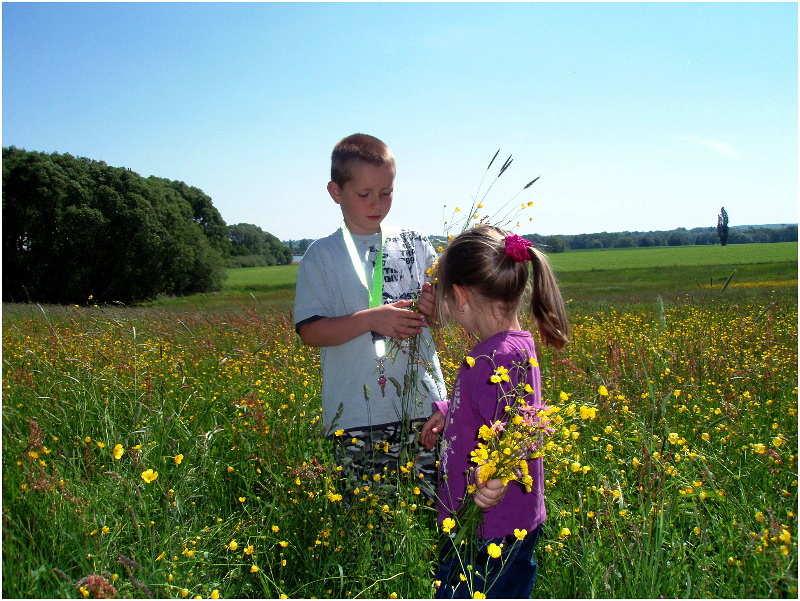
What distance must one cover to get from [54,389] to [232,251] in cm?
5531

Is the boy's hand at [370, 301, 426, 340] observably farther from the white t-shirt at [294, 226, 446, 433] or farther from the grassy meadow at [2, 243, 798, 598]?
the grassy meadow at [2, 243, 798, 598]

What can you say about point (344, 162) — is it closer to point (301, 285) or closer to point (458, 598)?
point (301, 285)

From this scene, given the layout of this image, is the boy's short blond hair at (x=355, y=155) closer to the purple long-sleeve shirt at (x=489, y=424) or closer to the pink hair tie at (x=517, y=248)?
the pink hair tie at (x=517, y=248)

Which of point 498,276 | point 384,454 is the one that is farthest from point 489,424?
point 384,454

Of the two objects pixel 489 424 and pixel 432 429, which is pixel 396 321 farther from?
pixel 489 424

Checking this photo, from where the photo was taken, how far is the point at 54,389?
3842 mm

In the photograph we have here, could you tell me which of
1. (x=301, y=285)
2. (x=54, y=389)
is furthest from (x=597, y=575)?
(x=54, y=389)

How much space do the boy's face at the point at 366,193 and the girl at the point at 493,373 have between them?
Answer: 53 cm

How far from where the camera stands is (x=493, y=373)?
1.87 meters

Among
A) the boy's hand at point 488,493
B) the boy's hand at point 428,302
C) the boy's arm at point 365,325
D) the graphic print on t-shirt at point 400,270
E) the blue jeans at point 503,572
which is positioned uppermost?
the graphic print on t-shirt at point 400,270

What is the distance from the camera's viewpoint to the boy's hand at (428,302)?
7.47 feet

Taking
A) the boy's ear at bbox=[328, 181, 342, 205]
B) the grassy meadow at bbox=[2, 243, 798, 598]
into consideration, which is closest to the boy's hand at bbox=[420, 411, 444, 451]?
the grassy meadow at bbox=[2, 243, 798, 598]

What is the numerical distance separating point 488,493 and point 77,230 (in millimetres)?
28979

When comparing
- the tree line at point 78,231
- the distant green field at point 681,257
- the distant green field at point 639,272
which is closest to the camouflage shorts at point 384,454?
the distant green field at point 639,272
